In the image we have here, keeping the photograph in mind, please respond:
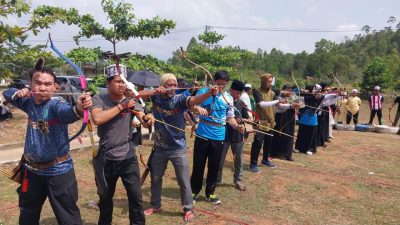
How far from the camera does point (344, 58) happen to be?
44344 mm

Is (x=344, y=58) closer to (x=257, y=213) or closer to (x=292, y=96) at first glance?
(x=292, y=96)

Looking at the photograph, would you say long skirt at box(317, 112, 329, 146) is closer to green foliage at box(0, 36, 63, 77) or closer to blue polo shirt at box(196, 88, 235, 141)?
blue polo shirt at box(196, 88, 235, 141)

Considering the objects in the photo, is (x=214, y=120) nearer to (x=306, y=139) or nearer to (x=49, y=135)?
(x=49, y=135)

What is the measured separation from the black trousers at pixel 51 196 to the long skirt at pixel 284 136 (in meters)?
5.71

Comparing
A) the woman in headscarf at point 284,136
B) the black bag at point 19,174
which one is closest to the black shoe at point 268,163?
the woman in headscarf at point 284,136

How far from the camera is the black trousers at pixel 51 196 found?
3.19 metres

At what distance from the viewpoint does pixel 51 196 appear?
3186 millimetres

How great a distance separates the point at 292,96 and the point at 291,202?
330cm

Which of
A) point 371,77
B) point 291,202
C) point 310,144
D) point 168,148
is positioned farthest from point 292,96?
point 371,77

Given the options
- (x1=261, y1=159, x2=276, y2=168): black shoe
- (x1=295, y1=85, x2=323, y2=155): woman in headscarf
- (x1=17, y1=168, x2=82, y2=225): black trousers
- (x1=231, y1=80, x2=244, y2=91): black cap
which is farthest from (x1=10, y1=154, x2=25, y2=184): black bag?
(x1=295, y1=85, x2=323, y2=155): woman in headscarf

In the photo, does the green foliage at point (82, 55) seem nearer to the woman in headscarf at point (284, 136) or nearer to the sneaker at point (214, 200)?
the woman in headscarf at point (284, 136)

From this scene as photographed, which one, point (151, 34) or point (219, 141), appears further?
point (151, 34)

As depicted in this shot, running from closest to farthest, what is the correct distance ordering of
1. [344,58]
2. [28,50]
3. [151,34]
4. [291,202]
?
1. [291,202]
2. [28,50]
3. [151,34]
4. [344,58]

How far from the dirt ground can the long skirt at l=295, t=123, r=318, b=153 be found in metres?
0.55
